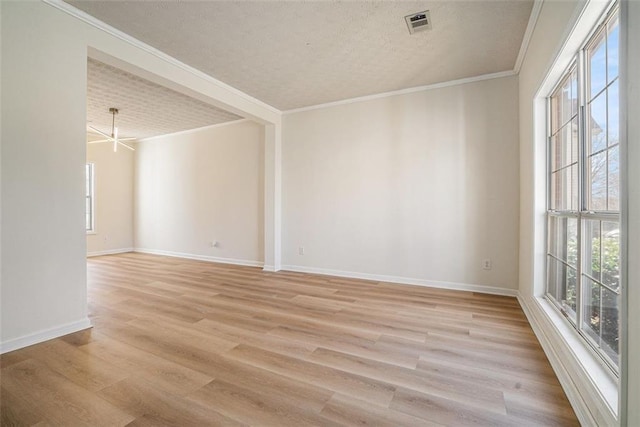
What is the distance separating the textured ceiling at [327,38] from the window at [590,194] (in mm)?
943

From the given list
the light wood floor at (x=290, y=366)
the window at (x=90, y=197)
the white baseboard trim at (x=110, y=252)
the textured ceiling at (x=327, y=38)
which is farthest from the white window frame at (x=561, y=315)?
the window at (x=90, y=197)

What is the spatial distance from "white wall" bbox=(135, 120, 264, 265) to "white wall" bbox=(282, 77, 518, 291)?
0.85m

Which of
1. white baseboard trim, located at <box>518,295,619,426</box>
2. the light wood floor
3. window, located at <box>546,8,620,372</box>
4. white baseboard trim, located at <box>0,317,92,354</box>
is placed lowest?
the light wood floor

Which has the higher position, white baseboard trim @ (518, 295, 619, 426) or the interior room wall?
the interior room wall

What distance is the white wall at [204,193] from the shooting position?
18.1 ft

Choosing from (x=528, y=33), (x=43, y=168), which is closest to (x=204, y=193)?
(x=43, y=168)

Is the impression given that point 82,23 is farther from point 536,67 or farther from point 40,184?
point 536,67

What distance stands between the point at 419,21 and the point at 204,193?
5.04 metres

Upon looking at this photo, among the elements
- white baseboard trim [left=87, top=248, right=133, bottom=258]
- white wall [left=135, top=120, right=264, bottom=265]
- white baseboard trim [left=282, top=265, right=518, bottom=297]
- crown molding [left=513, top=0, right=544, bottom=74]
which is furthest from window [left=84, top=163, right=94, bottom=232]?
crown molding [left=513, top=0, right=544, bottom=74]

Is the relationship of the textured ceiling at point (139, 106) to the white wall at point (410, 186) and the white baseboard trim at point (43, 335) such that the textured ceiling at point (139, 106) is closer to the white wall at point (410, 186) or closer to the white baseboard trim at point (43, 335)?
the white wall at point (410, 186)

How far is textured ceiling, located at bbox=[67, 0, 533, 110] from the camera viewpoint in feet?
7.96

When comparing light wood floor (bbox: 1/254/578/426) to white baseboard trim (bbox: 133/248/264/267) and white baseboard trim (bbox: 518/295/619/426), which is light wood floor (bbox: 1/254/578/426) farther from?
white baseboard trim (bbox: 133/248/264/267)

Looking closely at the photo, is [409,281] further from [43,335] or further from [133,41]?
[133,41]

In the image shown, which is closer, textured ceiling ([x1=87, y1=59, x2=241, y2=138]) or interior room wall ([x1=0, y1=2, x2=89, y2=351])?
interior room wall ([x1=0, y1=2, x2=89, y2=351])
